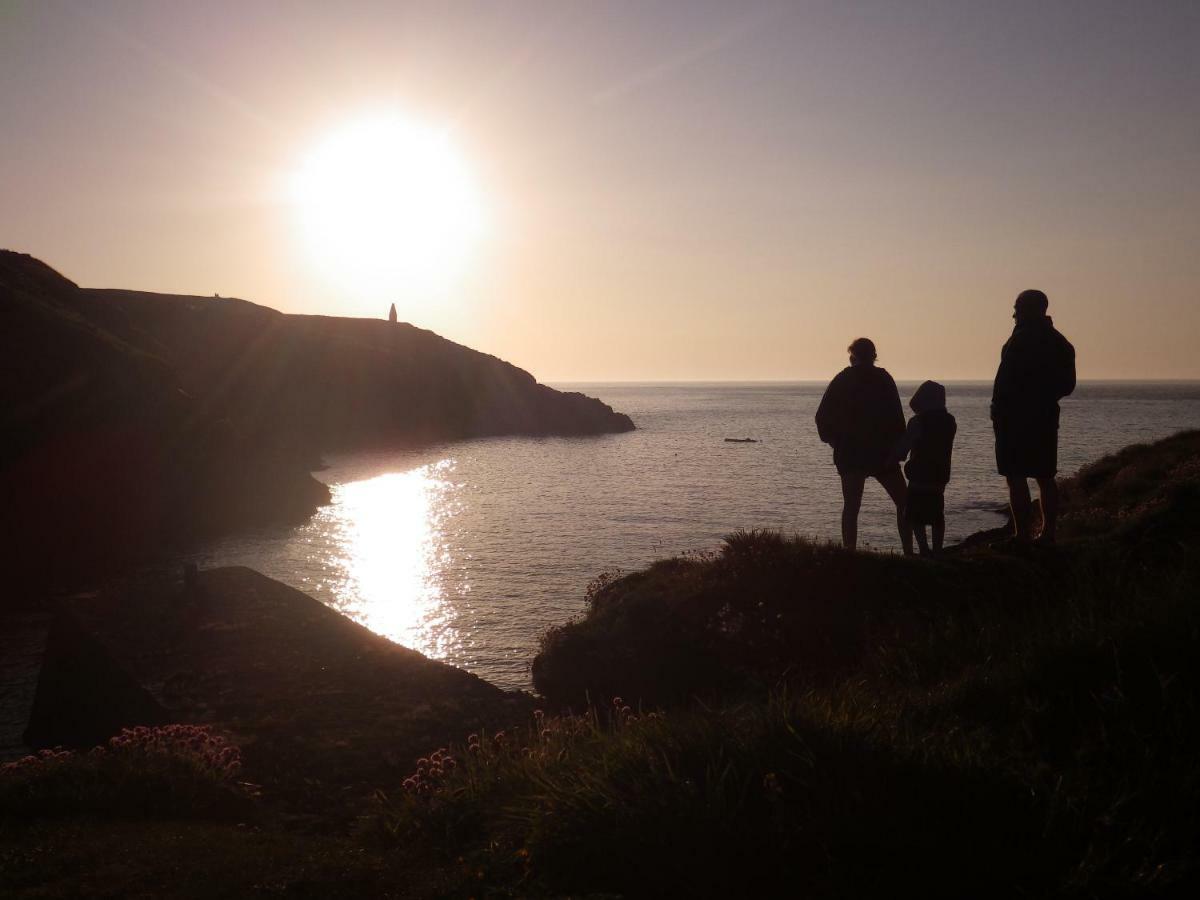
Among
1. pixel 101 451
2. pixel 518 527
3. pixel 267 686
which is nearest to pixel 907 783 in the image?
pixel 267 686

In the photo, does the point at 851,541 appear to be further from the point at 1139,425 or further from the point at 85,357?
the point at 1139,425

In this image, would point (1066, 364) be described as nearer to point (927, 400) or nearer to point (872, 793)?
point (927, 400)

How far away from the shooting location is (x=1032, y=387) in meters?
9.85

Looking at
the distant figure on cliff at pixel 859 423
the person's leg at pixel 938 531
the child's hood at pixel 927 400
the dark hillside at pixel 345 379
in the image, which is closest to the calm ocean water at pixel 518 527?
the distant figure on cliff at pixel 859 423

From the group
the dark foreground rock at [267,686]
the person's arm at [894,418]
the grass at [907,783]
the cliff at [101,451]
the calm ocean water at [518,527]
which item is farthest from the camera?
the cliff at [101,451]

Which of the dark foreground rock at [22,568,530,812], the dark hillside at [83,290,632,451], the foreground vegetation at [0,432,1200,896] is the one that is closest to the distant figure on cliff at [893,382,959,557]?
the foreground vegetation at [0,432,1200,896]

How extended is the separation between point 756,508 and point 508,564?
16.4 meters

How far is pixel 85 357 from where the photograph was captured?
32625mm

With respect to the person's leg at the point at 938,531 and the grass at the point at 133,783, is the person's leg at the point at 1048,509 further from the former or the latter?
the grass at the point at 133,783

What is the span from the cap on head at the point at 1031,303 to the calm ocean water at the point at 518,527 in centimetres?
1121

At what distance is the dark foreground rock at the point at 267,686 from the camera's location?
739 centimetres

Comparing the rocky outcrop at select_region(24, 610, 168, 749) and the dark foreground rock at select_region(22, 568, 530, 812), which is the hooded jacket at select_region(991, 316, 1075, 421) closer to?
the dark foreground rock at select_region(22, 568, 530, 812)

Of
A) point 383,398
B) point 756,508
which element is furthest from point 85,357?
point 383,398

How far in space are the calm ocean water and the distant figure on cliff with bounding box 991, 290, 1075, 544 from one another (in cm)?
1027
